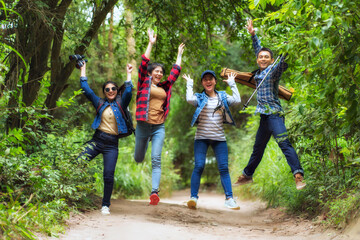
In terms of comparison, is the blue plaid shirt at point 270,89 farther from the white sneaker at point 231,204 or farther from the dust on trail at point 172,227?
the dust on trail at point 172,227

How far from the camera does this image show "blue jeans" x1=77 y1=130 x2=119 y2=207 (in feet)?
19.0

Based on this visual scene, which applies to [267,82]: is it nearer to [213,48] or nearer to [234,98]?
[234,98]

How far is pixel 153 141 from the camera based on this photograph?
6.22 meters

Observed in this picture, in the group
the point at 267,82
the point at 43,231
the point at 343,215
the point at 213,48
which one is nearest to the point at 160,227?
the point at 43,231

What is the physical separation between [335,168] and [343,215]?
3.18ft

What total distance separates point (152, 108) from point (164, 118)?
0.82ft

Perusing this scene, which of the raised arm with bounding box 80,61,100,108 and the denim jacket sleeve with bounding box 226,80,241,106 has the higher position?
the denim jacket sleeve with bounding box 226,80,241,106

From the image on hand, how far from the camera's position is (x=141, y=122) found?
628 cm

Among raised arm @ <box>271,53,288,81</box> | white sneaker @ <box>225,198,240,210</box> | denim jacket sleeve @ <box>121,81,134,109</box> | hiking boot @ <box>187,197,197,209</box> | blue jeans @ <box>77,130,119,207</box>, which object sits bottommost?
hiking boot @ <box>187,197,197,209</box>

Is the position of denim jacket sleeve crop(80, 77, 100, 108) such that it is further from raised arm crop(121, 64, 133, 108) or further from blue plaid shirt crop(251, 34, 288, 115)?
blue plaid shirt crop(251, 34, 288, 115)

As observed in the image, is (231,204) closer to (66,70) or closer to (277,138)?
(277,138)

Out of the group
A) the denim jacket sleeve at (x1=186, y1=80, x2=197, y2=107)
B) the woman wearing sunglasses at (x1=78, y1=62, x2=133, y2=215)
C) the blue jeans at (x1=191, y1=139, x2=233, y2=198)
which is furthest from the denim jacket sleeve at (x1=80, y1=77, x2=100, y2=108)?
the blue jeans at (x1=191, y1=139, x2=233, y2=198)

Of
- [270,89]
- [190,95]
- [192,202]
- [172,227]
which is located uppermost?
[270,89]

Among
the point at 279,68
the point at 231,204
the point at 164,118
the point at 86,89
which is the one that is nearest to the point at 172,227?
the point at 231,204
